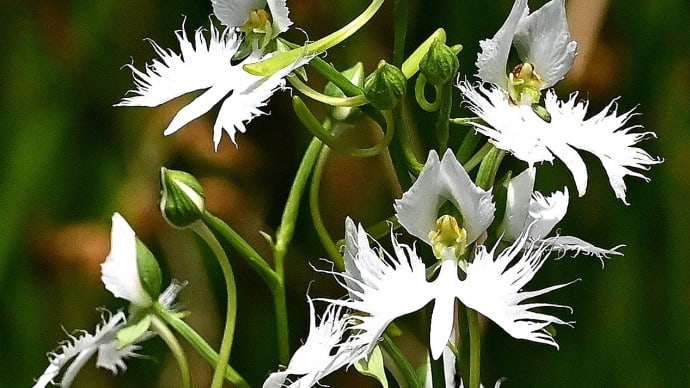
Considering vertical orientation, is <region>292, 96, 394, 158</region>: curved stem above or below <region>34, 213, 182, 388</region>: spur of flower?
above

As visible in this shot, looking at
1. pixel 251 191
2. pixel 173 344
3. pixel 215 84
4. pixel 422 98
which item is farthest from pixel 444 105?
pixel 251 191

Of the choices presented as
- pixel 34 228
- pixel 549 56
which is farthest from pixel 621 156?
pixel 34 228

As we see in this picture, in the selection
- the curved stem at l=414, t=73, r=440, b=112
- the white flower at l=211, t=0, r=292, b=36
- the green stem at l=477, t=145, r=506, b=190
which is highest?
the white flower at l=211, t=0, r=292, b=36

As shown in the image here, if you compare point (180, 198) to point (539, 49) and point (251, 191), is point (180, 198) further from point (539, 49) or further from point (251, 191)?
point (251, 191)

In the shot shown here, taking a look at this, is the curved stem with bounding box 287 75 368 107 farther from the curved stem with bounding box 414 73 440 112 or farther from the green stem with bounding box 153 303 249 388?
the green stem with bounding box 153 303 249 388

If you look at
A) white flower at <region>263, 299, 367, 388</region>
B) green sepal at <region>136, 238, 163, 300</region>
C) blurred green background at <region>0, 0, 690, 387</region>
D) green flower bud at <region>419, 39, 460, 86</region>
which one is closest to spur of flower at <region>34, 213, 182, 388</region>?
green sepal at <region>136, 238, 163, 300</region>

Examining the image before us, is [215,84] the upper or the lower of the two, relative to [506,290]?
upper

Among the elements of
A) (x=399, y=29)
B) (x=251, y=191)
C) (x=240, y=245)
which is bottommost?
(x=251, y=191)
